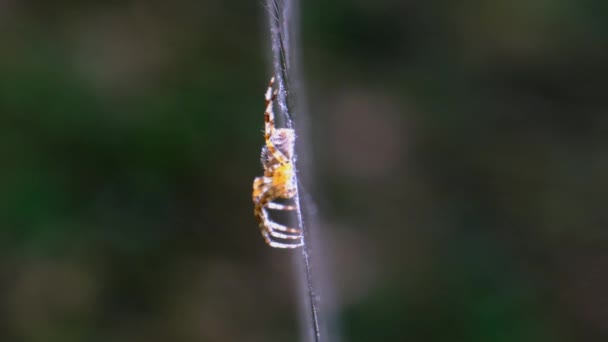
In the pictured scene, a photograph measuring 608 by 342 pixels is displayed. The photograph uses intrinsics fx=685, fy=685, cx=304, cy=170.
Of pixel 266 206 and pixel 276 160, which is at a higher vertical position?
pixel 276 160

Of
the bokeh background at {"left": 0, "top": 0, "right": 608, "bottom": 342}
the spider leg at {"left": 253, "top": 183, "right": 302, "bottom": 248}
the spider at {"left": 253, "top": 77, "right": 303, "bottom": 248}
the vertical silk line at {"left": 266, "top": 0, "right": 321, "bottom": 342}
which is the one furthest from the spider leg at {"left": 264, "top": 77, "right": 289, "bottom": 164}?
the bokeh background at {"left": 0, "top": 0, "right": 608, "bottom": 342}

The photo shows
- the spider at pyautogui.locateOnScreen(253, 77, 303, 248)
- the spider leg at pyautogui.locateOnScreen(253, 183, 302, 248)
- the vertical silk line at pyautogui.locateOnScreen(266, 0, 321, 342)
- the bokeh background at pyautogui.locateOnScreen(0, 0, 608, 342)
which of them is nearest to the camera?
the vertical silk line at pyautogui.locateOnScreen(266, 0, 321, 342)

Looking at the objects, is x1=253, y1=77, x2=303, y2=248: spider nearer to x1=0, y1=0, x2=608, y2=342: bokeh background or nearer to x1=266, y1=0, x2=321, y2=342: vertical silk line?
Answer: x1=266, y1=0, x2=321, y2=342: vertical silk line

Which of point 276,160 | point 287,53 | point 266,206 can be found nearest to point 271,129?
point 276,160

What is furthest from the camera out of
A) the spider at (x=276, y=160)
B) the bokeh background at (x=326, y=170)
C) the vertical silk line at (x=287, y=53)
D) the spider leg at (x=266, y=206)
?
the bokeh background at (x=326, y=170)

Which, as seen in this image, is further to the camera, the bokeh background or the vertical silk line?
the bokeh background

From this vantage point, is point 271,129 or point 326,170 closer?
point 271,129

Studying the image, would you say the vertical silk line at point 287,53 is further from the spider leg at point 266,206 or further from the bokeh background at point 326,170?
the bokeh background at point 326,170

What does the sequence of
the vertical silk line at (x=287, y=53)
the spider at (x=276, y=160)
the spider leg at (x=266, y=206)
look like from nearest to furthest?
the vertical silk line at (x=287, y=53)
the spider at (x=276, y=160)
the spider leg at (x=266, y=206)

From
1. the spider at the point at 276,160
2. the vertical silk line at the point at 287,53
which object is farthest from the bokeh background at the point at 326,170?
the vertical silk line at the point at 287,53

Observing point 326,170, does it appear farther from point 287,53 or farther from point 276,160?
point 287,53
